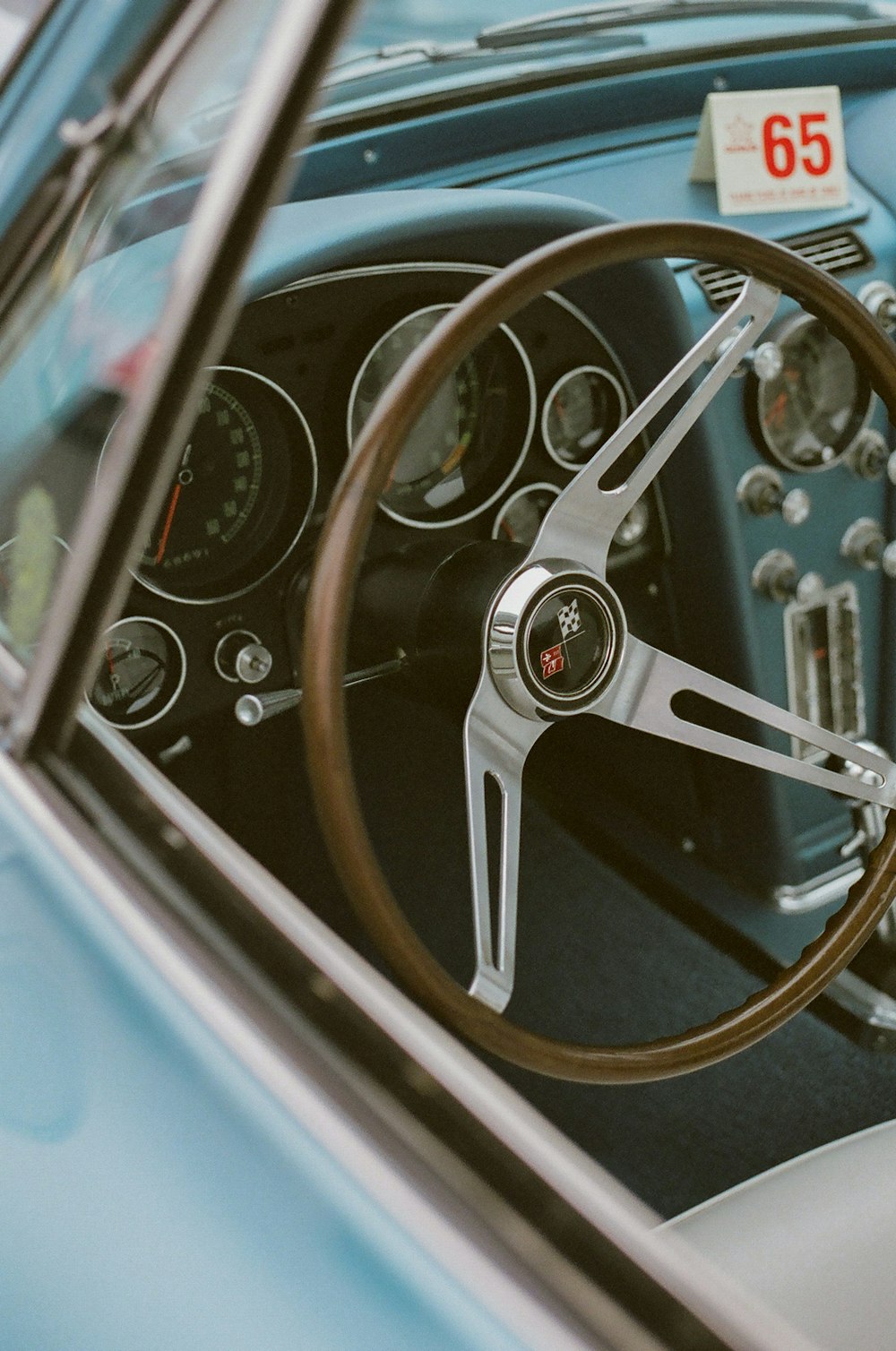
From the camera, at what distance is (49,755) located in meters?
0.84

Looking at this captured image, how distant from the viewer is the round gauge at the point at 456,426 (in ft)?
5.03

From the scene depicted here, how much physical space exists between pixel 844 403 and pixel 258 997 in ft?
4.76

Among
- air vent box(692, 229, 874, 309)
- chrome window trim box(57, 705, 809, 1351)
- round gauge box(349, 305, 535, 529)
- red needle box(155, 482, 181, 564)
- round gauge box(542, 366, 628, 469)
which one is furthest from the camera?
air vent box(692, 229, 874, 309)

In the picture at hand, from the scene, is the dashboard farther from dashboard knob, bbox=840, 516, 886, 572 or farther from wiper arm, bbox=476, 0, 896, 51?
wiper arm, bbox=476, 0, 896, 51

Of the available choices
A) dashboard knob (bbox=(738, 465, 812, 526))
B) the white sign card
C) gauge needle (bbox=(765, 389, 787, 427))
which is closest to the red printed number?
the white sign card

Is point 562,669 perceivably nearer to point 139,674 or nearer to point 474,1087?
point 474,1087

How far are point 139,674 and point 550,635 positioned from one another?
0.61 m

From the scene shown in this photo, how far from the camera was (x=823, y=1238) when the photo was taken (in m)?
0.93

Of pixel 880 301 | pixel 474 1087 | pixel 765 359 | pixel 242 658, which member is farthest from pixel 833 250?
pixel 474 1087

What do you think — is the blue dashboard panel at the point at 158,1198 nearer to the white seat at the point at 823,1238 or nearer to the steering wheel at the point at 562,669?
the steering wheel at the point at 562,669

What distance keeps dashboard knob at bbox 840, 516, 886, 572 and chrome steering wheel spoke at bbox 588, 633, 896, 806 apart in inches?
29.2

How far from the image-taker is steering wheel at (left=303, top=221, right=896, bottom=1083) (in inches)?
35.4

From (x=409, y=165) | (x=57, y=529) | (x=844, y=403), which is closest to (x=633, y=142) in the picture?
(x=409, y=165)

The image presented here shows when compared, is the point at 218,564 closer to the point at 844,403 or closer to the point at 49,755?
the point at 49,755
